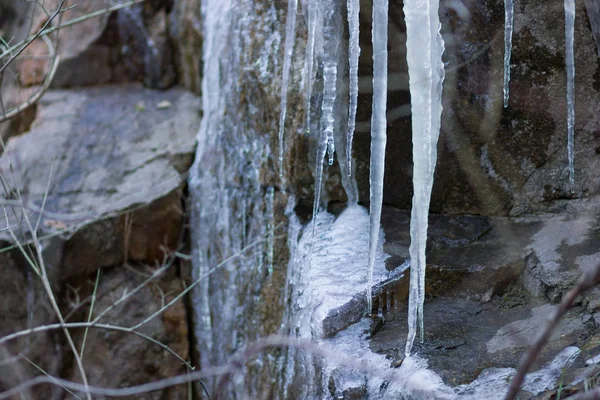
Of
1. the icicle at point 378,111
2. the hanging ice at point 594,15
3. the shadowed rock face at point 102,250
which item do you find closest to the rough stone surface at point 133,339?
the shadowed rock face at point 102,250

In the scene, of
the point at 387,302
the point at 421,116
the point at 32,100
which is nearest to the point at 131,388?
the point at 387,302

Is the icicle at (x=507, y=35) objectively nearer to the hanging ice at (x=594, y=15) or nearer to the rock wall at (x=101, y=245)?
the hanging ice at (x=594, y=15)

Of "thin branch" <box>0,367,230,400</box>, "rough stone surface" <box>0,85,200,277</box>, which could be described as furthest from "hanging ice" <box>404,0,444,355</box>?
"rough stone surface" <box>0,85,200,277</box>

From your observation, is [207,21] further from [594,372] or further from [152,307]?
[594,372]

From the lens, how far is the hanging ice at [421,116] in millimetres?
2164

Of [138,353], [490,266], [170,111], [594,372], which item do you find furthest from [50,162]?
[594,372]

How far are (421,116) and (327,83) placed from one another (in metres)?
0.54

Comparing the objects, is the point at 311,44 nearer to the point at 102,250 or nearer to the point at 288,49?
the point at 288,49

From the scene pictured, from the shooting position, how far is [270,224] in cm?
328

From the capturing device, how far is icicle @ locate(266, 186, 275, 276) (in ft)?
10.6

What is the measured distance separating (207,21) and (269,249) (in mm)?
1879

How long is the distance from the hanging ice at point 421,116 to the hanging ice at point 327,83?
0.47 metres

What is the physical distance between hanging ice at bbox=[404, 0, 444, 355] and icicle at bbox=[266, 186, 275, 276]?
3.83ft

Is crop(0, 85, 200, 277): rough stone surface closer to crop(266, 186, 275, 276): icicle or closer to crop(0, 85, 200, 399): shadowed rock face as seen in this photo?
crop(0, 85, 200, 399): shadowed rock face
